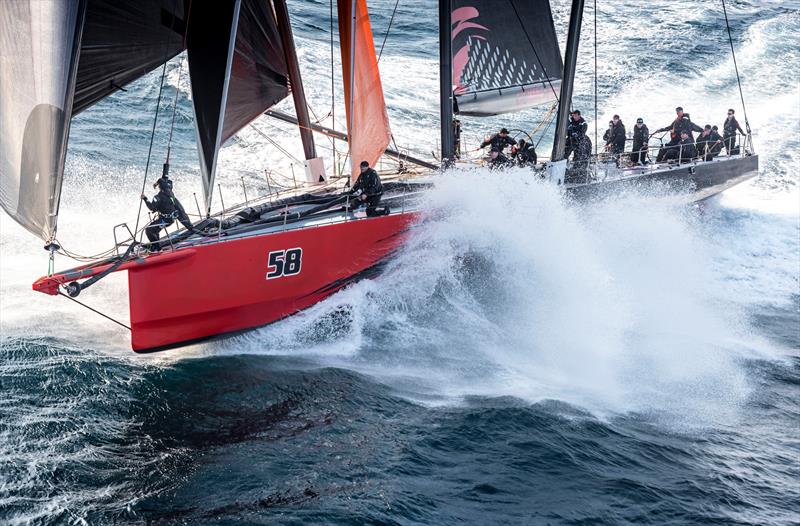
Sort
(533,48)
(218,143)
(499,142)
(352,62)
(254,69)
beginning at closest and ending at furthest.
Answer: (218,143), (352,62), (254,69), (499,142), (533,48)

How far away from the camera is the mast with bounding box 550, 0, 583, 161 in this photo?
41.7ft

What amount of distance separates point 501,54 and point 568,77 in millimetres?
1792

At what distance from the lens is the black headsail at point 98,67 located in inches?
304

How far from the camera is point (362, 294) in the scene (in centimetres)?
1136

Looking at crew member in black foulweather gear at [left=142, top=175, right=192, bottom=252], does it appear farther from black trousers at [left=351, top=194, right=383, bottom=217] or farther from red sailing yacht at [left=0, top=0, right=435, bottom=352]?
black trousers at [left=351, top=194, right=383, bottom=217]

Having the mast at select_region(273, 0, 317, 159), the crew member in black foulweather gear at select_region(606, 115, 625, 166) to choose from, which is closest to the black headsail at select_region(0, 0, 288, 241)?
the mast at select_region(273, 0, 317, 159)

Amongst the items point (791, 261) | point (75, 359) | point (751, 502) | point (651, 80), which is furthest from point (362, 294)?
point (651, 80)

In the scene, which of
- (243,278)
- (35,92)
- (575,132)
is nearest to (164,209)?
(243,278)

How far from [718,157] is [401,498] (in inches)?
467

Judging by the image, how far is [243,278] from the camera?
10.3m

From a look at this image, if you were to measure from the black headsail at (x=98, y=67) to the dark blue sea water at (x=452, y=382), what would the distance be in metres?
2.05

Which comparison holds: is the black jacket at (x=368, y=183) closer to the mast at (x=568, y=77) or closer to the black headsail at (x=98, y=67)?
the black headsail at (x=98, y=67)

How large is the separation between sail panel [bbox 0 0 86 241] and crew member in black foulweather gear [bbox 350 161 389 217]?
14.1ft

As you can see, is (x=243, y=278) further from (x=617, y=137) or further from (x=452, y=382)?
(x=617, y=137)
